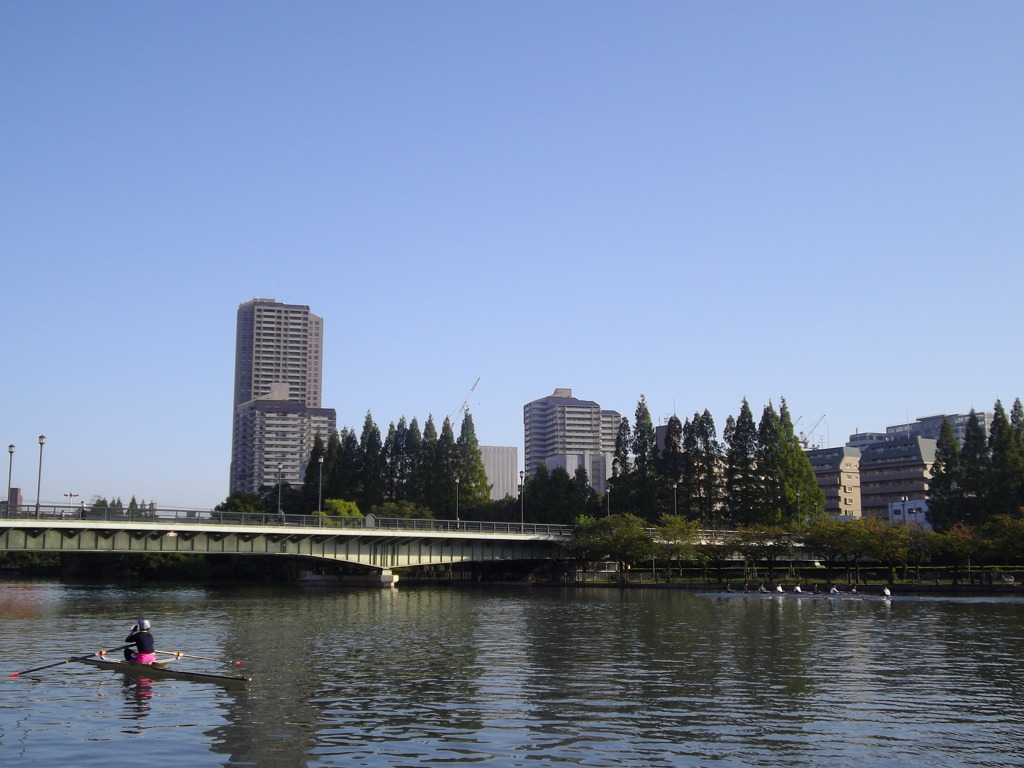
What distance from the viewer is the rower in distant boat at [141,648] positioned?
3712 cm

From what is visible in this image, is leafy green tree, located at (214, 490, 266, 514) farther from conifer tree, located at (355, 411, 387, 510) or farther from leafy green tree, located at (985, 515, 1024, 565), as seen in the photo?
leafy green tree, located at (985, 515, 1024, 565)

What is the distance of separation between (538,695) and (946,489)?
364 feet

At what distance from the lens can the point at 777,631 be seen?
5509 centimetres

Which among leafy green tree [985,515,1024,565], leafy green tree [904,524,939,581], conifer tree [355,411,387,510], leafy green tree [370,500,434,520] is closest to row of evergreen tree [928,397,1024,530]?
leafy green tree [904,524,939,581]

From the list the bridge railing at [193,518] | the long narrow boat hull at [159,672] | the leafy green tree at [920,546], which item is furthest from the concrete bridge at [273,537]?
the long narrow boat hull at [159,672]

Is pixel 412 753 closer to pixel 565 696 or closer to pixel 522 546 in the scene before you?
pixel 565 696

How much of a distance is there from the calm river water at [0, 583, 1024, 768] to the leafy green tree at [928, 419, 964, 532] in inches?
2596

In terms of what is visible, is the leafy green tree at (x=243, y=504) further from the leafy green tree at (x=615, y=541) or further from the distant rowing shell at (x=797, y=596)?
the distant rowing shell at (x=797, y=596)

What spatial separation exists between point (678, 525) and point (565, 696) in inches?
3471

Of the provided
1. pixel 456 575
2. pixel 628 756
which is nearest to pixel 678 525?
pixel 456 575

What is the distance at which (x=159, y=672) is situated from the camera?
3641 centimetres

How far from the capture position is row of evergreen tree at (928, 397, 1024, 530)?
120500 millimetres

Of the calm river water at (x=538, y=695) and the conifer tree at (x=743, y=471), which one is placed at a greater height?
the conifer tree at (x=743, y=471)

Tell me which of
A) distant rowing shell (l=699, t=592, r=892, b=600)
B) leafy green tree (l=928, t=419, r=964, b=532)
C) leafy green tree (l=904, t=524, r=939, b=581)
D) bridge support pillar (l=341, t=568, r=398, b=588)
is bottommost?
bridge support pillar (l=341, t=568, r=398, b=588)
